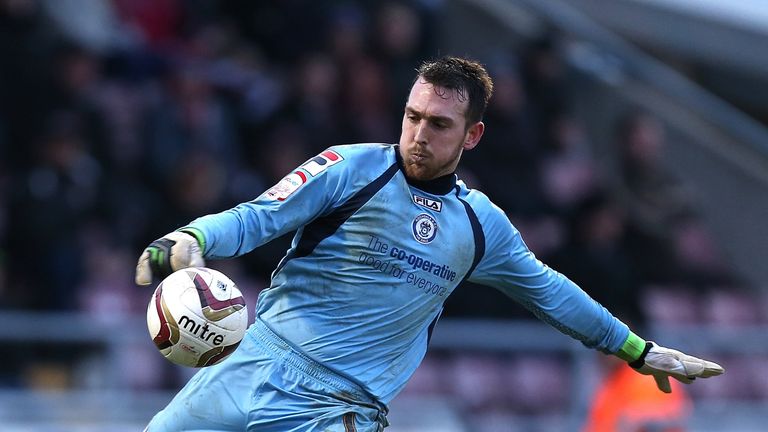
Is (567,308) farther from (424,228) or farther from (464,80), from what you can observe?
(464,80)

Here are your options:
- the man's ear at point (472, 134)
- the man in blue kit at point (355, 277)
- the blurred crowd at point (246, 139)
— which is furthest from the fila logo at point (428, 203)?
the blurred crowd at point (246, 139)

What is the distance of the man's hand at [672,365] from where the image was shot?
232 inches

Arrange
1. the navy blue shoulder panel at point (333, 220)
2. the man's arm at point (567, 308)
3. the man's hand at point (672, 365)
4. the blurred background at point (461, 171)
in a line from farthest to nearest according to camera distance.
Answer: the blurred background at point (461, 171)
the man's hand at point (672, 365)
the man's arm at point (567, 308)
the navy blue shoulder panel at point (333, 220)

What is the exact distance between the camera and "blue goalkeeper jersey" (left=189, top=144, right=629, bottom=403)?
17.1 feet

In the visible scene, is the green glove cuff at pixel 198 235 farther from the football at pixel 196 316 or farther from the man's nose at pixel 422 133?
the man's nose at pixel 422 133

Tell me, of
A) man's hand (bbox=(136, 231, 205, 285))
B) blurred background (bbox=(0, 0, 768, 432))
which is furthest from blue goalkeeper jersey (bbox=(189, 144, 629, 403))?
blurred background (bbox=(0, 0, 768, 432))

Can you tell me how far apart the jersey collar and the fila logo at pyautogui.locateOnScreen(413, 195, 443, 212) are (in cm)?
4

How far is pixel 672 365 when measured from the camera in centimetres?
590

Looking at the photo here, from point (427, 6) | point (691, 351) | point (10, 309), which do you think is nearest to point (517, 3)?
point (427, 6)

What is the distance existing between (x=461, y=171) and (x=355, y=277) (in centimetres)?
624

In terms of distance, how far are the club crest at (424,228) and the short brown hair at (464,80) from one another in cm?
42

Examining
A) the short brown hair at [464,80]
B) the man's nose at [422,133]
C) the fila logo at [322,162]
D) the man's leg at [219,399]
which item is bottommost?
the man's leg at [219,399]

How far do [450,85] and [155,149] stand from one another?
5902 mm

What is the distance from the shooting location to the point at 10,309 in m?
9.74
